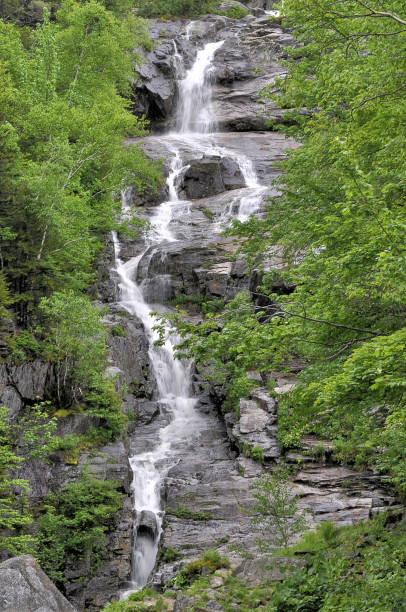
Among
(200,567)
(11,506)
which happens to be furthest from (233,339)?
(11,506)

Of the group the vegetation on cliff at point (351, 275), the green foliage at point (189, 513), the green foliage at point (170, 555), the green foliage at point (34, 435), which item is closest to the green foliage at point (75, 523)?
the green foliage at point (34, 435)

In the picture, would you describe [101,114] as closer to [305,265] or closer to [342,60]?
[342,60]

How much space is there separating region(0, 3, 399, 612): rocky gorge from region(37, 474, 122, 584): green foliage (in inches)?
12.3

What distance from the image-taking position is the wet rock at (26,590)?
299 inches

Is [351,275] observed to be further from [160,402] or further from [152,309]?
[152,309]

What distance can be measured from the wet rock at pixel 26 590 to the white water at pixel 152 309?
4.17 metres

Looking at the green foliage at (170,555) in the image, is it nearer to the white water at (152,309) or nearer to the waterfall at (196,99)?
the white water at (152,309)

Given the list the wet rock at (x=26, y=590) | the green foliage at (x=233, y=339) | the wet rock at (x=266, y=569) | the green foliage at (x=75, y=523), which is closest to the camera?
the green foliage at (x=233, y=339)

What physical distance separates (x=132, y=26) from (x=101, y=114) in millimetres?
15924

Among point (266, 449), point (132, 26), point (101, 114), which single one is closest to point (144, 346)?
point (266, 449)

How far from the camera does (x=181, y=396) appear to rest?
2116 centimetres

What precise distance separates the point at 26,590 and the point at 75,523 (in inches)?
172

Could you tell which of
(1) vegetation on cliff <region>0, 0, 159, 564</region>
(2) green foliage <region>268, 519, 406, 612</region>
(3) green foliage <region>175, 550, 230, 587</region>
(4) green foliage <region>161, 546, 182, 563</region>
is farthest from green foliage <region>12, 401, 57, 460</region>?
(2) green foliage <region>268, 519, 406, 612</region>

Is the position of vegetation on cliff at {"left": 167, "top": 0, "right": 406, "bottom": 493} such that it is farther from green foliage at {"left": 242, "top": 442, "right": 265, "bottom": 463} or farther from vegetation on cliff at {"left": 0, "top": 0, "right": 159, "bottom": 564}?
vegetation on cliff at {"left": 0, "top": 0, "right": 159, "bottom": 564}
